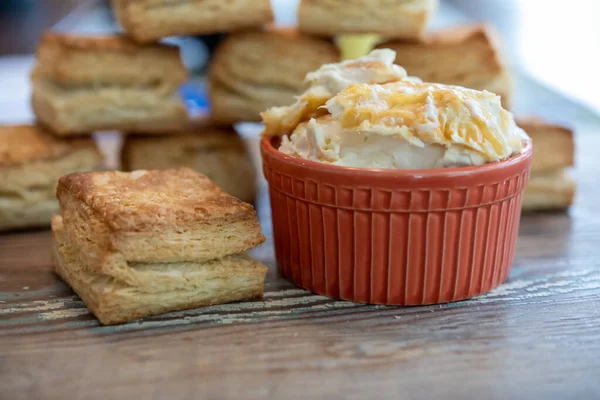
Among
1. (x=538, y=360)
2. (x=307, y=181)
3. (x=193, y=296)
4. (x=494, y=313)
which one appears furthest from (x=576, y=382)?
(x=193, y=296)

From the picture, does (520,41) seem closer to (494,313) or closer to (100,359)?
(494,313)

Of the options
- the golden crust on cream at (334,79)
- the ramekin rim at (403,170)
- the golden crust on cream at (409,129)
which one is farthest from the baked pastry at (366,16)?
the ramekin rim at (403,170)

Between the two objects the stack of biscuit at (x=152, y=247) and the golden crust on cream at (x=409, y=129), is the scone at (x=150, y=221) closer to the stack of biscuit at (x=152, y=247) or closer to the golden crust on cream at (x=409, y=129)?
the stack of biscuit at (x=152, y=247)

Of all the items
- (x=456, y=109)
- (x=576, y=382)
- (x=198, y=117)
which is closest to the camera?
(x=576, y=382)

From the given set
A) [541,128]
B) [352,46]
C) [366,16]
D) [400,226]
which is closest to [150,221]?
[400,226]

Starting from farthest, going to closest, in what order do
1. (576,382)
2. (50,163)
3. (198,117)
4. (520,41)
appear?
1. (520,41)
2. (198,117)
3. (50,163)
4. (576,382)

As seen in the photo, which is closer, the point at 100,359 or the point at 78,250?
the point at 100,359

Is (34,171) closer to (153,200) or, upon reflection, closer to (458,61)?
(153,200)

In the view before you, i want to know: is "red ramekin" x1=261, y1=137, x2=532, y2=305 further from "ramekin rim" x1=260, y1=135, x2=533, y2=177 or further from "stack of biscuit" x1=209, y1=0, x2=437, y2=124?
"stack of biscuit" x1=209, y1=0, x2=437, y2=124
